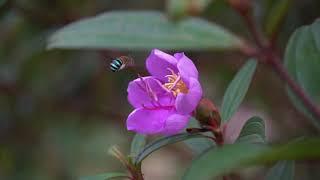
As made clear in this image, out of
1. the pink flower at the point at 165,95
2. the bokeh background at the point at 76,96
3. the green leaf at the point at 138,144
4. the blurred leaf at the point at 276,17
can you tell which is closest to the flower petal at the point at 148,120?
the pink flower at the point at 165,95

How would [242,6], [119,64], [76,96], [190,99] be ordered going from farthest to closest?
[76,96] < [119,64] < [190,99] < [242,6]

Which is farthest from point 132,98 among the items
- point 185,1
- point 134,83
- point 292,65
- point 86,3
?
point 86,3

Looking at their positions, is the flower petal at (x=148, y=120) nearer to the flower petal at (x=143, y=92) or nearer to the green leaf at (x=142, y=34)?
the flower petal at (x=143, y=92)

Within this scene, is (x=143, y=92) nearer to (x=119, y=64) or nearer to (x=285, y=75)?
(x=119, y=64)

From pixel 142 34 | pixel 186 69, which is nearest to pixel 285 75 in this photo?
pixel 142 34

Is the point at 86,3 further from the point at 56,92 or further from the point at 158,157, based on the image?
the point at 158,157

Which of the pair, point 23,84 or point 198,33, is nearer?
point 198,33

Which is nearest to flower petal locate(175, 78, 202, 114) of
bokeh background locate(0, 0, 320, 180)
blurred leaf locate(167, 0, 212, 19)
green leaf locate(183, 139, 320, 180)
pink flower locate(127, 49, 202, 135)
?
pink flower locate(127, 49, 202, 135)
